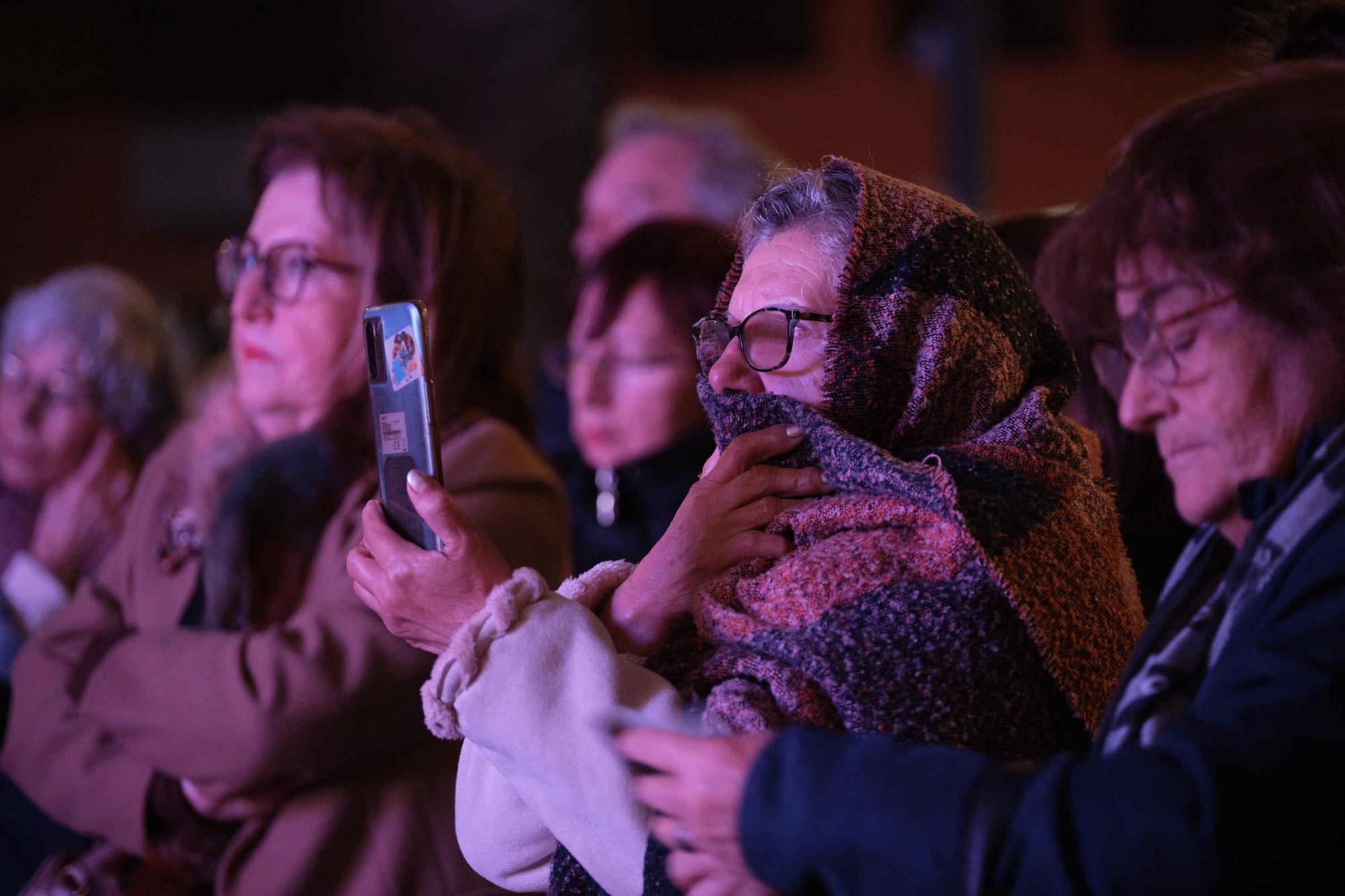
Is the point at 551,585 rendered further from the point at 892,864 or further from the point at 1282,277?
the point at 1282,277

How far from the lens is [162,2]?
937cm

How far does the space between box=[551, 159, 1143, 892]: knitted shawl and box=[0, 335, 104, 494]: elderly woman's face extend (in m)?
2.06

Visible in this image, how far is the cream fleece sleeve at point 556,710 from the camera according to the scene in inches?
50.0

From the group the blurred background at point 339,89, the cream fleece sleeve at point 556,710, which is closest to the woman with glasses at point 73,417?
the cream fleece sleeve at point 556,710

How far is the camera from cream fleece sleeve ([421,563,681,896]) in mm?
1270

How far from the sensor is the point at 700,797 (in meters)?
1.09

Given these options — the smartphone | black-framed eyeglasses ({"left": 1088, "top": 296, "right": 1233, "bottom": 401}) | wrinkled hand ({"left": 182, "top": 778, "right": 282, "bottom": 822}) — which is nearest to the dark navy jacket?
black-framed eyeglasses ({"left": 1088, "top": 296, "right": 1233, "bottom": 401})

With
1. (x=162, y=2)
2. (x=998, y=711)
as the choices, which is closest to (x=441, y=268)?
(x=998, y=711)

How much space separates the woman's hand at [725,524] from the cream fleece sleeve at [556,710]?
4.5 inches

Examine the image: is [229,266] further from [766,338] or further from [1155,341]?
[1155,341]

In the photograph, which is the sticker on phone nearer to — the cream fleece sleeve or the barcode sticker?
the barcode sticker

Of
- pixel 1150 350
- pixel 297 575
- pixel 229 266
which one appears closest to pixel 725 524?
pixel 1150 350

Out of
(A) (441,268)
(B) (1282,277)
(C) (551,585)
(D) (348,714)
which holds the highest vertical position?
(B) (1282,277)

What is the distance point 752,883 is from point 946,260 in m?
0.69
